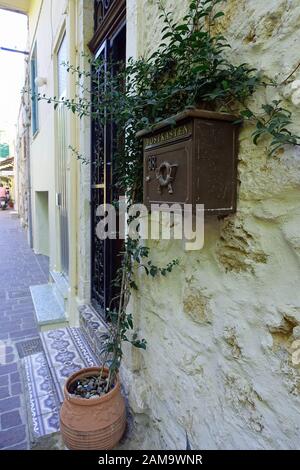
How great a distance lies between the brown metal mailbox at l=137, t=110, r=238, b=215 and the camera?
918mm

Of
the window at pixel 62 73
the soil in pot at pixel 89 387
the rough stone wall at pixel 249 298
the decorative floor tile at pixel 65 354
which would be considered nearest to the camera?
the rough stone wall at pixel 249 298

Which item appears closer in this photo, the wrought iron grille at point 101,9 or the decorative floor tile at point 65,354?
the decorative floor tile at point 65,354

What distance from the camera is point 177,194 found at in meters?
1.00

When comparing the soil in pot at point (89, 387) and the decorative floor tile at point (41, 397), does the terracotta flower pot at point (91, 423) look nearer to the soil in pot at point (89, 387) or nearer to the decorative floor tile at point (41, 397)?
the soil in pot at point (89, 387)

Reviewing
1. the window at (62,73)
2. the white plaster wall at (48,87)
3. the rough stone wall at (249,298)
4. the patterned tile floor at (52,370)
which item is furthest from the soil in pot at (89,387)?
the window at (62,73)

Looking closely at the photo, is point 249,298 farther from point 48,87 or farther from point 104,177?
point 48,87

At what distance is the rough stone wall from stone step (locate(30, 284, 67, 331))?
2340 millimetres

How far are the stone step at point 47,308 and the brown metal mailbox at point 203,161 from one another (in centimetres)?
288

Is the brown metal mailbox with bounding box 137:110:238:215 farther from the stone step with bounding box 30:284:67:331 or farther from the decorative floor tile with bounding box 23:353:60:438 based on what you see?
the stone step with bounding box 30:284:67:331

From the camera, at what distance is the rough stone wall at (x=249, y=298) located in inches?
32.6

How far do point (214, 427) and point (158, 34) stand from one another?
5.63 feet

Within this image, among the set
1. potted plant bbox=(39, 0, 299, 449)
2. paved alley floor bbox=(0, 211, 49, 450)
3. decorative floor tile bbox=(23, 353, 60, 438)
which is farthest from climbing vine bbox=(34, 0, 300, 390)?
paved alley floor bbox=(0, 211, 49, 450)
